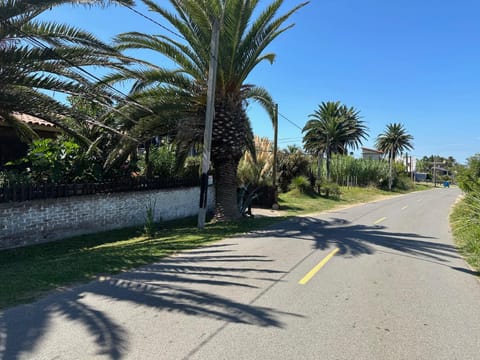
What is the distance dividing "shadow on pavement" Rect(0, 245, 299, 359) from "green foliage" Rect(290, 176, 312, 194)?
70.4 ft

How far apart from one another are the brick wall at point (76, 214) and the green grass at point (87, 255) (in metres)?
0.36

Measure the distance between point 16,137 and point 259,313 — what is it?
558 inches

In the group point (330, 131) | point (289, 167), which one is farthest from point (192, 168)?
point (330, 131)

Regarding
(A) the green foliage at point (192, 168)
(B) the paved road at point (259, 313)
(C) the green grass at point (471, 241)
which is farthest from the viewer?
(A) the green foliage at point (192, 168)

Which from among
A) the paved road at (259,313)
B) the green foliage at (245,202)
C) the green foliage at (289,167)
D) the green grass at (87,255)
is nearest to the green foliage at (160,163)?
the green grass at (87,255)

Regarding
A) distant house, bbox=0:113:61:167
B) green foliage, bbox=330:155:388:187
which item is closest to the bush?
green foliage, bbox=330:155:388:187

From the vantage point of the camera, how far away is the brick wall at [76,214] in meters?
9.08

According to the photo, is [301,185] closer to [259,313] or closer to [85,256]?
[85,256]

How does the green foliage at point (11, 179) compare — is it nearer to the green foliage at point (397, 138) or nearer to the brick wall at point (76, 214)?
the brick wall at point (76, 214)

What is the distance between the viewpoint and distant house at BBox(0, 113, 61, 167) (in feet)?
46.4

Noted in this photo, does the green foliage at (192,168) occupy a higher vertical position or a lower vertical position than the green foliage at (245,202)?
higher

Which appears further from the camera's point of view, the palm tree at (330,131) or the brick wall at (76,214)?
the palm tree at (330,131)

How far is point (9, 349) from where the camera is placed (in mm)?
3557

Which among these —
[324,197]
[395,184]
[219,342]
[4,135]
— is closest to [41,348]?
[219,342]
